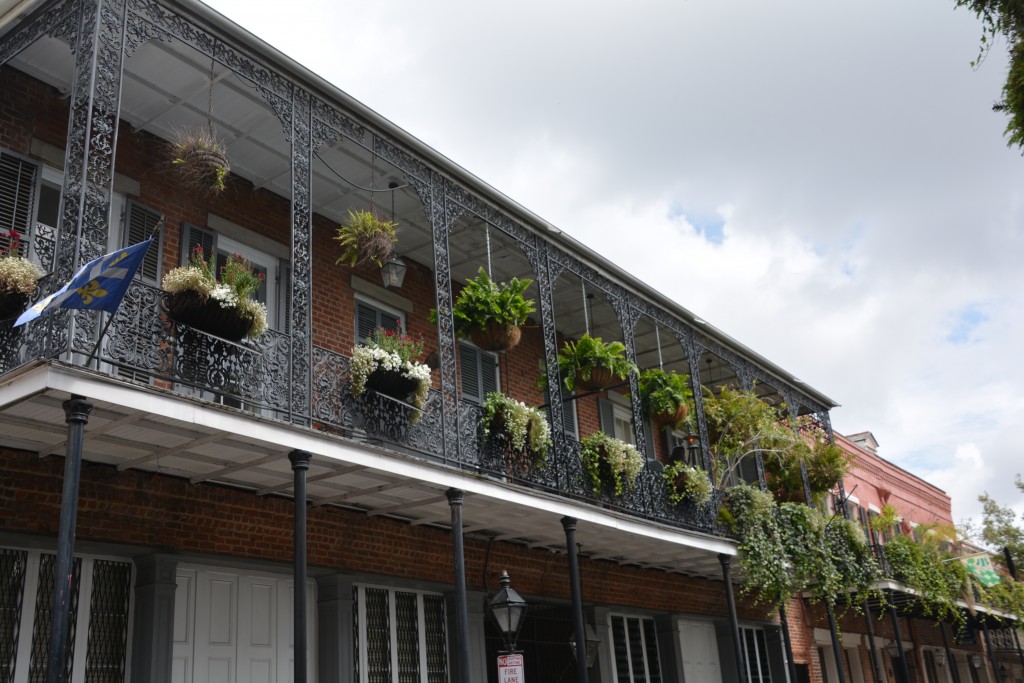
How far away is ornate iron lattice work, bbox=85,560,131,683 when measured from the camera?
750cm

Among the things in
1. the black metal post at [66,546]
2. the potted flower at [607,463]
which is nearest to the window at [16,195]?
the black metal post at [66,546]

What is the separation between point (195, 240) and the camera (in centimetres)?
945

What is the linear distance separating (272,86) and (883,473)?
22.2 meters

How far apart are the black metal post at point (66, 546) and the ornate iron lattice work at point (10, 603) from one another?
1663 mm

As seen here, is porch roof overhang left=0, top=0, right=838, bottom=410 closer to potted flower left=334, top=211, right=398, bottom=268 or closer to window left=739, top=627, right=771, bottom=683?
potted flower left=334, top=211, right=398, bottom=268

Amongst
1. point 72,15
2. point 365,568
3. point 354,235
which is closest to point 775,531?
point 365,568

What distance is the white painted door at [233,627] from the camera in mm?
8133

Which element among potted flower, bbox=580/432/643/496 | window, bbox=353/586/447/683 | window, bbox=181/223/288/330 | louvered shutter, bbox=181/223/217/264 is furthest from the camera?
potted flower, bbox=580/432/643/496

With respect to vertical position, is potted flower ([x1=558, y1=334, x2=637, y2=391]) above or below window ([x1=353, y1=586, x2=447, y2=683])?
above

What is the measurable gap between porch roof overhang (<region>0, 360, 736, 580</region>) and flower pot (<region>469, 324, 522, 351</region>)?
1.91 meters

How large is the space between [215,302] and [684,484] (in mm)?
7440

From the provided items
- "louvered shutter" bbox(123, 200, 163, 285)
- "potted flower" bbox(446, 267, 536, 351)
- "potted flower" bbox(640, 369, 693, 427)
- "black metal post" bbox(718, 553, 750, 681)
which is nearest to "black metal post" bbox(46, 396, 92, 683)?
"louvered shutter" bbox(123, 200, 163, 285)

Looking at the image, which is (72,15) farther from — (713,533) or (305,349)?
(713,533)

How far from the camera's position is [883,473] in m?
25.5
